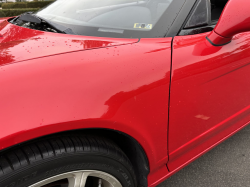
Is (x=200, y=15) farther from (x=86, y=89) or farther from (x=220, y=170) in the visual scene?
(x=220, y=170)

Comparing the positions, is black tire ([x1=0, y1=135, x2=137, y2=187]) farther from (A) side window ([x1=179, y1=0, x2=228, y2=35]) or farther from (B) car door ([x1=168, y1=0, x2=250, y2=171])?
(A) side window ([x1=179, y1=0, x2=228, y2=35])

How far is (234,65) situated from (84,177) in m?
1.05

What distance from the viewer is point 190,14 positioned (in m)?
1.25

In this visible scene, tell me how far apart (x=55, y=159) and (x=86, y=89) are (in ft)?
0.96

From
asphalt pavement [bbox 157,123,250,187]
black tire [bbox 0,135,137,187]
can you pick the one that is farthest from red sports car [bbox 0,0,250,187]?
asphalt pavement [bbox 157,123,250,187]

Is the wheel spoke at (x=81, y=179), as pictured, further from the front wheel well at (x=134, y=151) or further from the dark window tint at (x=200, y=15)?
the dark window tint at (x=200, y=15)

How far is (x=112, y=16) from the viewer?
139 centimetres

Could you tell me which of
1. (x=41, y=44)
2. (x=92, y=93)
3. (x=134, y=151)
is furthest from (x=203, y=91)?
(x=41, y=44)

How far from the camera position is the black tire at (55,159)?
774 millimetres

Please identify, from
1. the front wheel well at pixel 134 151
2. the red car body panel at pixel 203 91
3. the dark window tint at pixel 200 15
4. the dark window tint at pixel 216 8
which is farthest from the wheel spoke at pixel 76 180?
the dark window tint at pixel 216 8

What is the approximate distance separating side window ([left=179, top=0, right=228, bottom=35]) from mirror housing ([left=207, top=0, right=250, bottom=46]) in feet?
0.46

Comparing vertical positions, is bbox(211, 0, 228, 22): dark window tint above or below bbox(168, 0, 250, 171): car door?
above

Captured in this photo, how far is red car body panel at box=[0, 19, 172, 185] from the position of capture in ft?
2.51

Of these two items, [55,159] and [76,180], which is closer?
[55,159]
